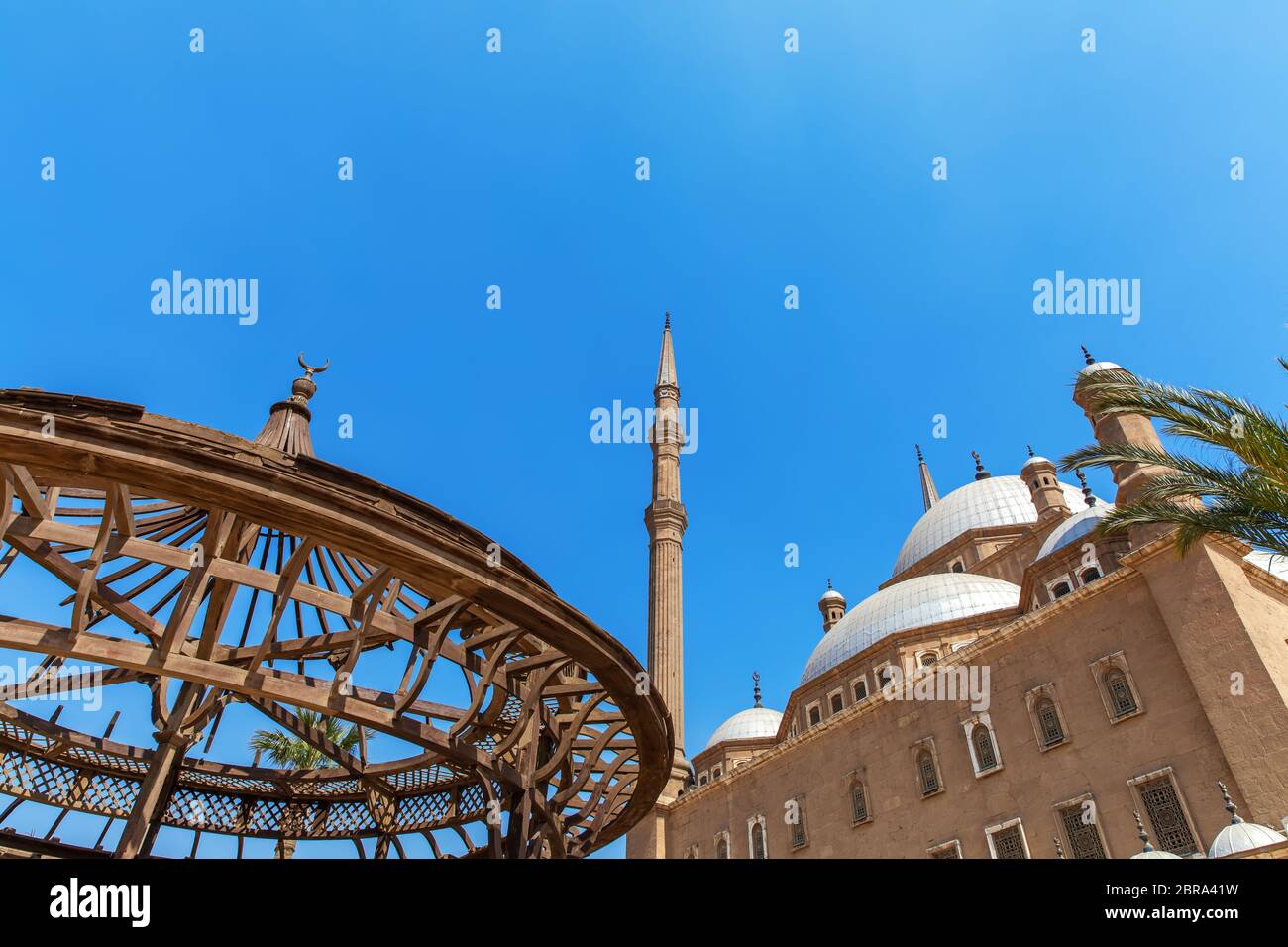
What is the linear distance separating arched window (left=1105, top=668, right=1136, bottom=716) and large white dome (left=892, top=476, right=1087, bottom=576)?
60.6 ft

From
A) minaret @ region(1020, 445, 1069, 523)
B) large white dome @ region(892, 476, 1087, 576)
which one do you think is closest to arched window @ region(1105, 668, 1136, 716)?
minaret @ region(1020, 445, 1069, 523)

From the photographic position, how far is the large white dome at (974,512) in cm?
3638

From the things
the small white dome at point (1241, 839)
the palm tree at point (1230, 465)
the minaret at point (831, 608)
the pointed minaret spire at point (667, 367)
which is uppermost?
the pointed minaret spire at point (667, 367)

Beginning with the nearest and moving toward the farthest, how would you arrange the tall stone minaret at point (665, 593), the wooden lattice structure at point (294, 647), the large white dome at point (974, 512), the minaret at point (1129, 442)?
the wooden lattice structure at point (294, 647), the minaret at point (1129, 442), the tall stone minaret at point (665, 593), the large white dome at point (974, 512)

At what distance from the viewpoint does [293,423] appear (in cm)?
1018

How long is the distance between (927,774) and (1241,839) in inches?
368

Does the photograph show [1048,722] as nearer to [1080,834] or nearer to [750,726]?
[1080,834]

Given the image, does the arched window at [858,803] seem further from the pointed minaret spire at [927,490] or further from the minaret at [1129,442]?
the pointed minaret spire at [927,490]

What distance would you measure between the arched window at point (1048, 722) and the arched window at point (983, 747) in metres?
1.34

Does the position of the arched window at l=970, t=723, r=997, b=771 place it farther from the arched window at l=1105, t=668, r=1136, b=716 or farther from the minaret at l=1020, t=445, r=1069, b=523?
the minaret at l=1020, t=445, r=1069, b=523

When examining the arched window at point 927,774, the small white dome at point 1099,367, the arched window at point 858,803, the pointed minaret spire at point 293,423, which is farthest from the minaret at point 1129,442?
the pointed minaret spire at point 293,423

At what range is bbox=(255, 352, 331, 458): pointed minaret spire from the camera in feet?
32.1
